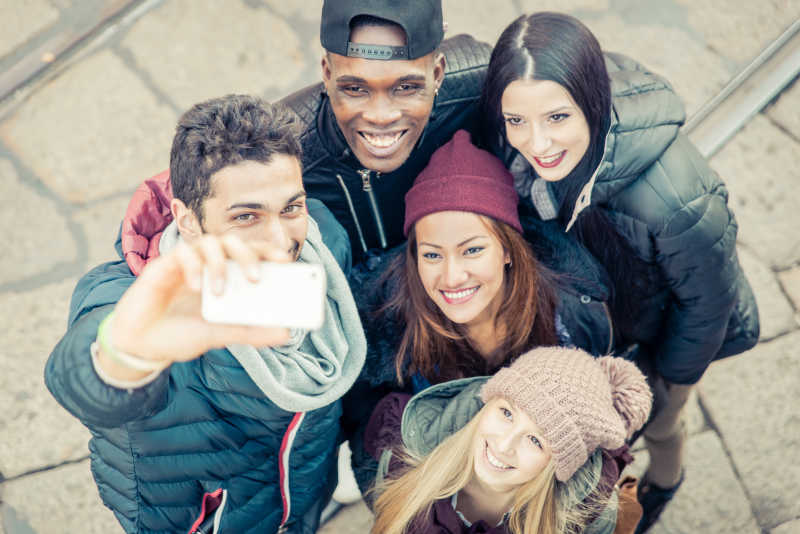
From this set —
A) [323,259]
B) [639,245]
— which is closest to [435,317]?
[323,259]

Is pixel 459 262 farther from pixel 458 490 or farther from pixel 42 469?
pixel 42 469

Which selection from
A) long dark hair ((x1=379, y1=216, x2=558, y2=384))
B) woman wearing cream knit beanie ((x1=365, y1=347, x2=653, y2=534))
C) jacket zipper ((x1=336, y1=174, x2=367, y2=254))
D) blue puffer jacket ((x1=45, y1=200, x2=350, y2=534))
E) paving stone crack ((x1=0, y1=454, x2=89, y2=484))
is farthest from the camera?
paving stone crack ((x1=0, y1=454, x2=89, y2=484))

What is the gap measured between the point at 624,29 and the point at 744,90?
2.58 feet

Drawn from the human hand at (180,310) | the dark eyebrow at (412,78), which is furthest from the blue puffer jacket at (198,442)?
the dark eyebrow at (412,78)

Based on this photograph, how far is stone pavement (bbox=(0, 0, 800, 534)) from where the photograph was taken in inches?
134

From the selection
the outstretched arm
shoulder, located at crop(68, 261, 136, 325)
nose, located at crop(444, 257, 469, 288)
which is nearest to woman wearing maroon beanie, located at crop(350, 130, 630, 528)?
nose, located at crop(444, 257, 469, 288)

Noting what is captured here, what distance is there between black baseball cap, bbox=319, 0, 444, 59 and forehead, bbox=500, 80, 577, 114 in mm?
316

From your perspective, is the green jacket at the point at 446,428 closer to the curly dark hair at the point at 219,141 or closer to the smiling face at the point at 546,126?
the smiling face at the point at 546,126

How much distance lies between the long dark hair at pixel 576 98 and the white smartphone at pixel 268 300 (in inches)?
48.7

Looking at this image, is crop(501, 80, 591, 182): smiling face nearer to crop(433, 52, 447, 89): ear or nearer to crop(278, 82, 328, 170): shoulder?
crop(433, 52, 447, 89): ear

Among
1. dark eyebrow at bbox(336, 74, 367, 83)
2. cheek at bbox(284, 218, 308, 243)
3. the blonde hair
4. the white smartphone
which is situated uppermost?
dark eyebrow at bbox(336, 74, 367, 83)

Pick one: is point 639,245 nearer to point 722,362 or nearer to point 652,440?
point 652,440

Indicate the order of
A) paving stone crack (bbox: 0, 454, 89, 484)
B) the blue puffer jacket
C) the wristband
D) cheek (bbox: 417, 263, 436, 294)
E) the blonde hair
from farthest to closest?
paving stone crack (bbox: 0, 454, 89, 484)
cheek (bbox: 417, 263, 436, 294)
the blonde hair
the blue puffer jacket
the wristband

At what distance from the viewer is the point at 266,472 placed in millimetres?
2344
